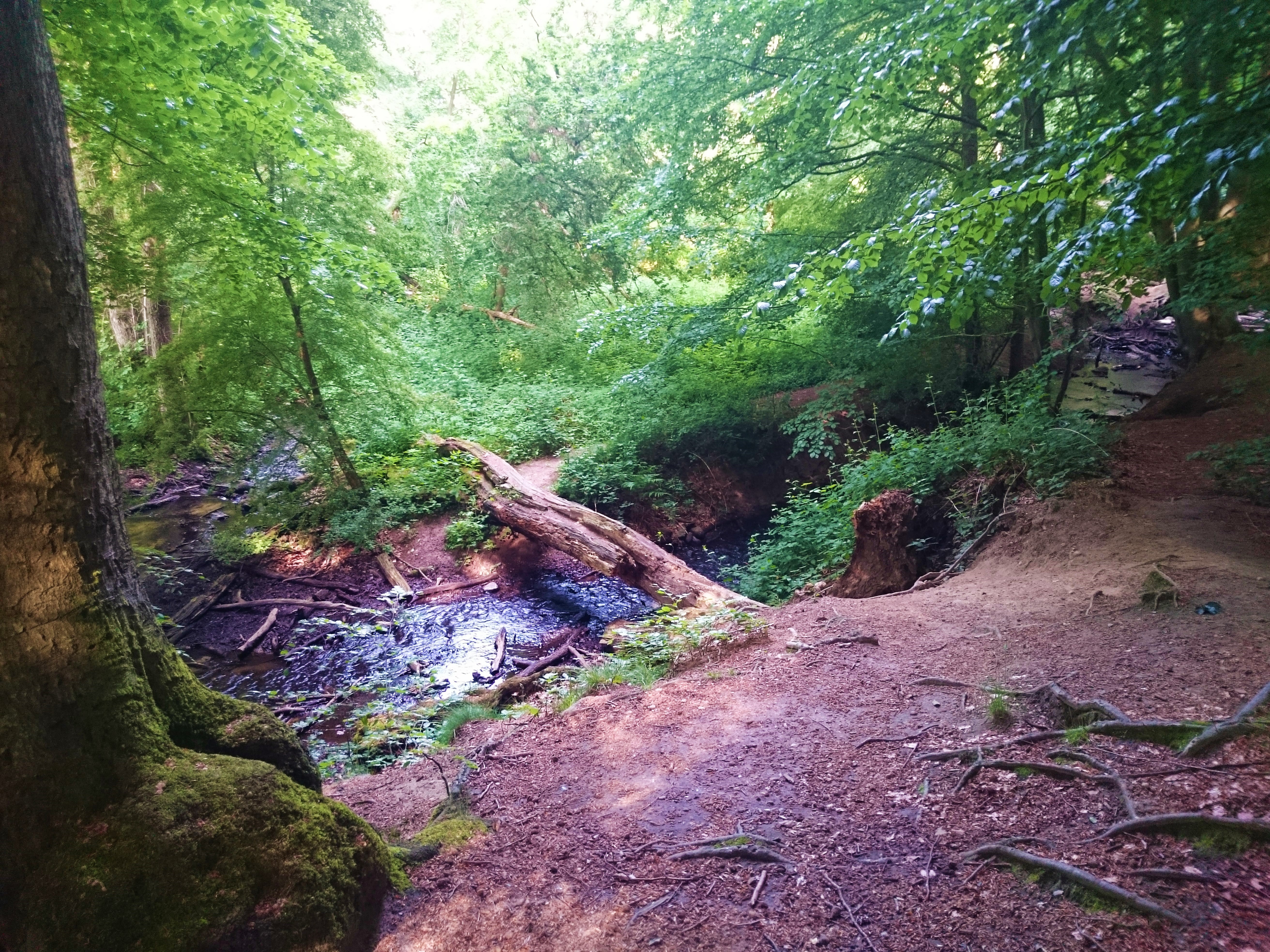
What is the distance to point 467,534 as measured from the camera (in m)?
10.9

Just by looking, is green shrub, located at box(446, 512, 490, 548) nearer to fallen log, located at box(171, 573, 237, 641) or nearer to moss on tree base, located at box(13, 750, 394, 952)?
fallen log, located at box(171, 573, 237, 641)

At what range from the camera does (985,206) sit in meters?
3.69

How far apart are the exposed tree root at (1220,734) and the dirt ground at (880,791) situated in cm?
6

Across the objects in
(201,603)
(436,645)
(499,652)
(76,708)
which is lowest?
(499,652)

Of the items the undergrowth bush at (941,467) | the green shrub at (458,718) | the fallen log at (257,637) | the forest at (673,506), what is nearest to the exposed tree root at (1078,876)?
the forest at (673,506)

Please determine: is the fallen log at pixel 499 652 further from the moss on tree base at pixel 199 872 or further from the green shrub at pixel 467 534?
the moss on tree base at pixel 199 872

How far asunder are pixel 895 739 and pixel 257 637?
787 cm

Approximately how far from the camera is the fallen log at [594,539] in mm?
7914

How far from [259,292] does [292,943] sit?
9.30 meters

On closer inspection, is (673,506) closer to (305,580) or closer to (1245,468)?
(305,580)

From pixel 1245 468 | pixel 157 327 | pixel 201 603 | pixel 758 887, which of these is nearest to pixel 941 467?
pixel 1245 468

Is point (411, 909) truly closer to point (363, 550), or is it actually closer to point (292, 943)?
point (292, 943)

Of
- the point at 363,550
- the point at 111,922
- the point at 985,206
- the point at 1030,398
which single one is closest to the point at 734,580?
the point at 1030,398

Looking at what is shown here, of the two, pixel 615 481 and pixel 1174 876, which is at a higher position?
pixel 615 481
